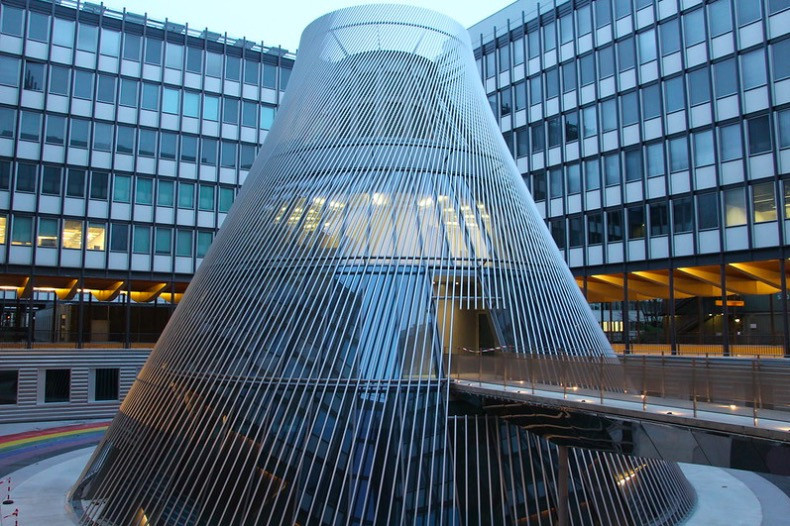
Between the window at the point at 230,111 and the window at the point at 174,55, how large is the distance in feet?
11.9

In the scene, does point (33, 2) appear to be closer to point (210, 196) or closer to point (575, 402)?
point (210, 196)

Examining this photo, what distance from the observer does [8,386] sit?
37062 mm

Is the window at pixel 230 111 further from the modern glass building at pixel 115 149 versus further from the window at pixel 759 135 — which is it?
the window at pixel 759 135

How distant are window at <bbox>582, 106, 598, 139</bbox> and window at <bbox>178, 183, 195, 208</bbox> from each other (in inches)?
981

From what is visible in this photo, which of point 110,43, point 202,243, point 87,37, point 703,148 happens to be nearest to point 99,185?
point 202,243

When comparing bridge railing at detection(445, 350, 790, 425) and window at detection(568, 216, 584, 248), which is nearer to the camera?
bridge railing at detection(445, 350, 790, 425)

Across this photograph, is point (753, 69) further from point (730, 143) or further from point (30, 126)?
point (30, 126)

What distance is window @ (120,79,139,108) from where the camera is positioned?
42.0 metres

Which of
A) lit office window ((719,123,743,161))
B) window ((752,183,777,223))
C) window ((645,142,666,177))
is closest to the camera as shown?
window ((752,183,777,223))

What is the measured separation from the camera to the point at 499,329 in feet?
52.2

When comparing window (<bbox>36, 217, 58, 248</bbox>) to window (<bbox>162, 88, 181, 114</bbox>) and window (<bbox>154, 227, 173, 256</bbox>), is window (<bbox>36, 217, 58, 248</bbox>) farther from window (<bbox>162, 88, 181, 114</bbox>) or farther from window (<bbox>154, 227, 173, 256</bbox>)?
window (<bbox>162, 88, 181, 114</bbox>)

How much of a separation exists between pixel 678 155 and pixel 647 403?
28101 millimetres

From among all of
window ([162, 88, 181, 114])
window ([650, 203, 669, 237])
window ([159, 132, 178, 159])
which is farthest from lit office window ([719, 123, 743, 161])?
window ([162, 88, 181, 114])

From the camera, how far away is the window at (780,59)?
1242 inches
